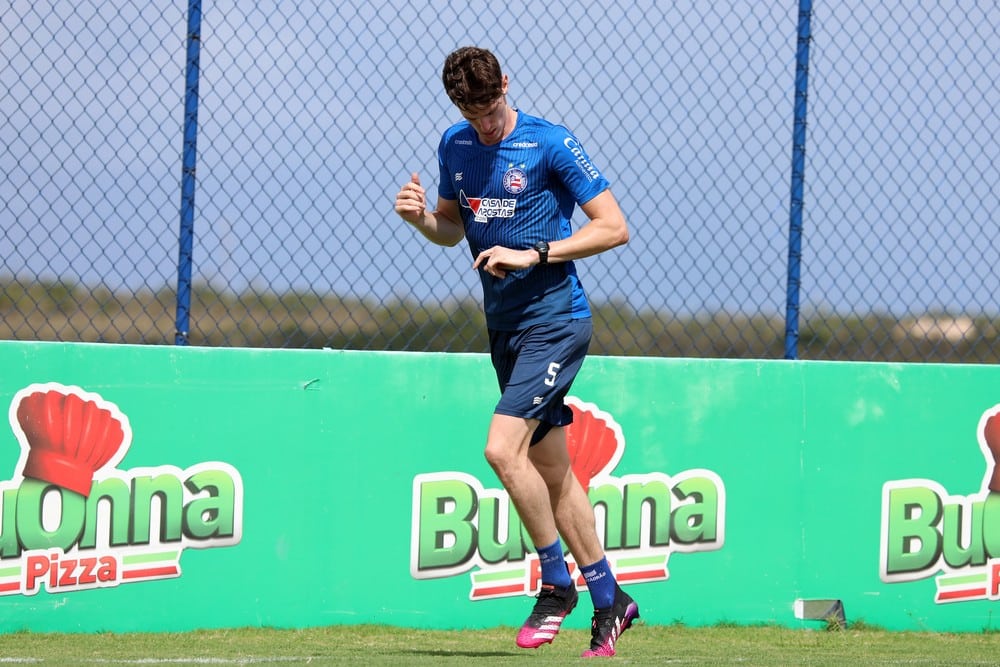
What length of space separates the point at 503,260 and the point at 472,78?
2.07ft

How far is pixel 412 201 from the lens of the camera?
181 inches

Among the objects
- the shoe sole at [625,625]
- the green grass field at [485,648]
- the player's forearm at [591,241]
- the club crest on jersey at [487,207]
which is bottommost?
the green grass field at [485,648]

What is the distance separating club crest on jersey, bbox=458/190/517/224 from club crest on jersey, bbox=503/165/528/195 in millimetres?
45

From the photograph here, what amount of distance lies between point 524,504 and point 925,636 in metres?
2.32

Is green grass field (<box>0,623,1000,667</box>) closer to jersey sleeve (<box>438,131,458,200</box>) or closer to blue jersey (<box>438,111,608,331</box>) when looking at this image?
blue jersey (<box>438,111,608,331</box>)

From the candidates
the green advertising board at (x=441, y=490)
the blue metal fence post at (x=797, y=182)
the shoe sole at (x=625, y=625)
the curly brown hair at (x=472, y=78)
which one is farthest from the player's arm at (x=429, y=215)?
the blue metal fence post at (x=797, y=182)

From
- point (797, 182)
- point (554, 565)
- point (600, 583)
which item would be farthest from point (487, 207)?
point (797, 182)

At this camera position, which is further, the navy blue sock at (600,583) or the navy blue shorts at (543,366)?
the navy blue sock at (600,583)

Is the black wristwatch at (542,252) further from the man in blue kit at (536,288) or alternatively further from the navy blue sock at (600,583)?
the navy blue sock at (600,583)

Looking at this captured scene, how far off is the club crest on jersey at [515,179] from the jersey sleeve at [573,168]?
0.37ft

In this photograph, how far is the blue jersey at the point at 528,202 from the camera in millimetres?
4484

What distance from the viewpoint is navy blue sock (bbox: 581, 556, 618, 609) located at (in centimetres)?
454

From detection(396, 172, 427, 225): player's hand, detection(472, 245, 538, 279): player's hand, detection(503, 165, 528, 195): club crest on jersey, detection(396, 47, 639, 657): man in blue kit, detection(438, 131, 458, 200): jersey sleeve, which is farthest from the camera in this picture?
detection(438, 131, 458, 200): jersey sleeve

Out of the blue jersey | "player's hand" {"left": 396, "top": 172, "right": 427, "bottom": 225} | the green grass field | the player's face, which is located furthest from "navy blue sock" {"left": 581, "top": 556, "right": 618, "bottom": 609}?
the player's face
